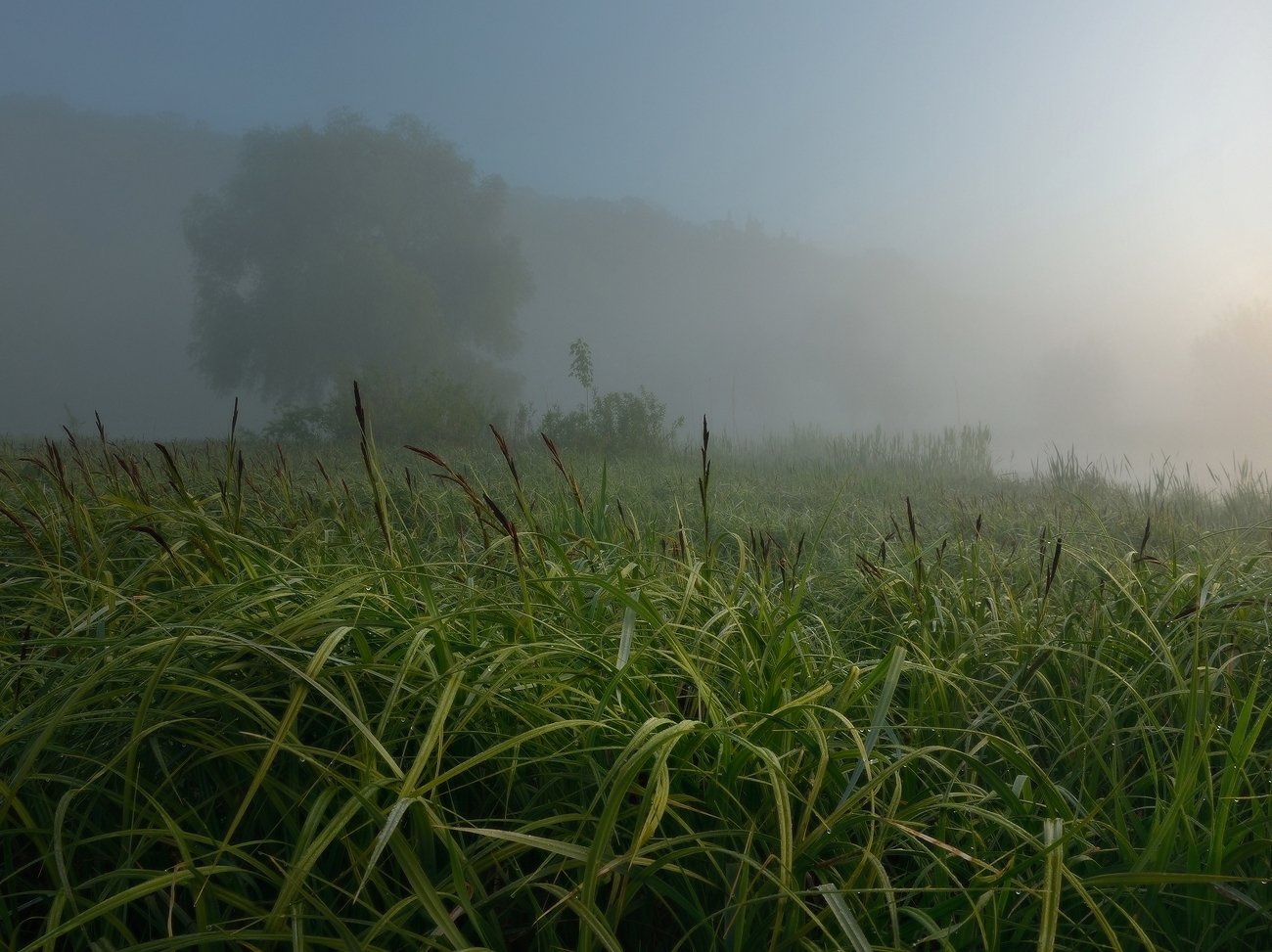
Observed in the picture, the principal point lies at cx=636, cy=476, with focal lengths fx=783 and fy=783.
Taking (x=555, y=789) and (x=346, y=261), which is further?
(x=346, y=261)

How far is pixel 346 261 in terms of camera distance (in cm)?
2864

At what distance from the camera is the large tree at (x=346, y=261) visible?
90.8ft

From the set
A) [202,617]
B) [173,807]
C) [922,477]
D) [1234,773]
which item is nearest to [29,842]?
[173,807]

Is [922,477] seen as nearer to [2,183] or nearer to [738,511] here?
[738,511]

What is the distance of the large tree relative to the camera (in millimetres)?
27672

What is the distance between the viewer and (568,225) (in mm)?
41844

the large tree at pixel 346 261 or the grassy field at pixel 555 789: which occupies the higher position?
the large tree at pixel 346 261

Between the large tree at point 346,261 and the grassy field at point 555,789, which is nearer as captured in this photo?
the grassy field at point 555,789

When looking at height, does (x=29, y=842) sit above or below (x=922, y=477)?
above

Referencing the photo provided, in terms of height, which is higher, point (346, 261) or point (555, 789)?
point (346, 261)

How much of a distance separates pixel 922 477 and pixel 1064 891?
33.0 ft

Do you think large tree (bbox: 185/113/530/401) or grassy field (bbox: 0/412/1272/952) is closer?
grassy field (bbox: 0/412/1272/952)

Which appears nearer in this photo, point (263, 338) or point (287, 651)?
point (287, 651)

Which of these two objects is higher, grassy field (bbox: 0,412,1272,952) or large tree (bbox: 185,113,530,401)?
large tree (bbox: 185,113,530,401)
